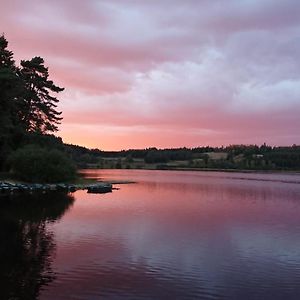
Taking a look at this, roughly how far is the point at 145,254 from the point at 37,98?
50.8 m

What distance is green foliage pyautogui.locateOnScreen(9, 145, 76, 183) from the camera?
181 ft

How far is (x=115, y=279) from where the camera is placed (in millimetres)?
17031

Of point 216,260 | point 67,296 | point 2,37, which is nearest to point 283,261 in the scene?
point 216,260

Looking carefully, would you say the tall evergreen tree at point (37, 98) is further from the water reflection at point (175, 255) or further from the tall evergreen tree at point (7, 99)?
the water reflection at point (175, 255)

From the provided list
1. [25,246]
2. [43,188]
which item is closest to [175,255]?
[25,246]

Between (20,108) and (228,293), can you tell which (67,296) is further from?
(20,108)

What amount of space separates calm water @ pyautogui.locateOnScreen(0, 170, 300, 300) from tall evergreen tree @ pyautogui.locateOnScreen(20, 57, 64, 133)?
3081cm

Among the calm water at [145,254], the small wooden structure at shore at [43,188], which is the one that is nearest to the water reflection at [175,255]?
the calm water at [145,254]

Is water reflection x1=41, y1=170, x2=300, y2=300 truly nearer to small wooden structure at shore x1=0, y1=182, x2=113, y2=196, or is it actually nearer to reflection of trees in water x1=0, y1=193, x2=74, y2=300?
reflection of trees in water x1=0, y1=193, x2=74, y2=300

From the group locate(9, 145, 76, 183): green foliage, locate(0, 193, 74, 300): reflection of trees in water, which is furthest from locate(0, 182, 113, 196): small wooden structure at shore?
locate(0, 193, 74, 300): reflection of trees in water

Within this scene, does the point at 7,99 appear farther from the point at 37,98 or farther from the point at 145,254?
the point at 145,254

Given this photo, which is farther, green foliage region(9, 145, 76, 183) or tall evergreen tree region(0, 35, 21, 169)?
green foliage region(9, 145, 76, 183)

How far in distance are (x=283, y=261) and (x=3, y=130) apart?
40935 mm

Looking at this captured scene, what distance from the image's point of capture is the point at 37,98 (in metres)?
68.1
